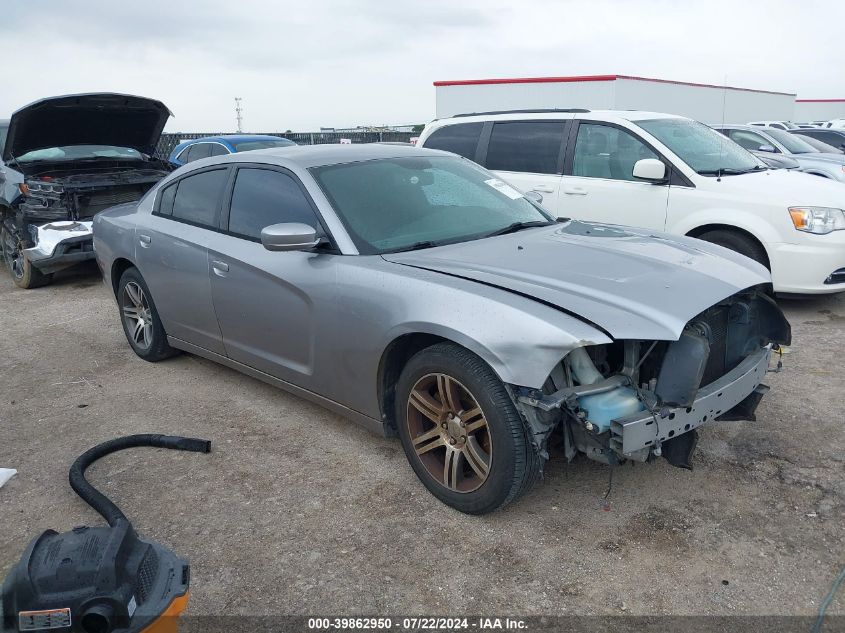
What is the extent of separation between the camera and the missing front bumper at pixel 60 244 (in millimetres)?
7715

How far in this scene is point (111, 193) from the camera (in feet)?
26.9

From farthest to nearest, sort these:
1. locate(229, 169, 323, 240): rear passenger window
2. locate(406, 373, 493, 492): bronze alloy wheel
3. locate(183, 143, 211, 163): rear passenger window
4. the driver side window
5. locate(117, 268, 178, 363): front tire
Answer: locate(183, 143, 211, 163): rear passenger window
the driver side window
locate(117, 268, 178, 363): front tire
locate(229, 169, 323, 240): rear passenger window
locate(406, 373, 493, 492): bronze alloy wheel

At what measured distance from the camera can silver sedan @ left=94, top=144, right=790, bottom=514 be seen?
2838mm

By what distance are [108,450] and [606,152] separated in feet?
16.3

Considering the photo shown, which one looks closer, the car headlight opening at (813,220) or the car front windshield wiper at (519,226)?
the car front windshield wiper at (519,226)

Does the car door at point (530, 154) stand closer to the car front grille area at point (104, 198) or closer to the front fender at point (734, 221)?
the front fender at point (734, 221)

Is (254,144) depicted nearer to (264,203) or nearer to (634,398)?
(264,203)

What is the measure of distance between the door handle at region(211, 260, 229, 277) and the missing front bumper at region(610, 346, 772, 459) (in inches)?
98.5

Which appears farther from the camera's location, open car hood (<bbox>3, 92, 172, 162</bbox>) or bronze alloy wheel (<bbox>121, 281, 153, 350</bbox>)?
open car hood (<bbox>3, 92, 172, 162</bbox>)

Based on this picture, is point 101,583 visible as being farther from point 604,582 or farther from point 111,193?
point 111,193

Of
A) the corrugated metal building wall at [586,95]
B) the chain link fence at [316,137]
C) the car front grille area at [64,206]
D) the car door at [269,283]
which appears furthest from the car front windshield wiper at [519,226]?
the corrugated metal building wall at [586,95]

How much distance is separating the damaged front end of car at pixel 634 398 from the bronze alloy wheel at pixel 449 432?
0.93ft

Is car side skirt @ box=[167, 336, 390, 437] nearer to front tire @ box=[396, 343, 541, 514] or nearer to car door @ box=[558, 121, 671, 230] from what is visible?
front tire @ box=[396, 343, 541, 514]

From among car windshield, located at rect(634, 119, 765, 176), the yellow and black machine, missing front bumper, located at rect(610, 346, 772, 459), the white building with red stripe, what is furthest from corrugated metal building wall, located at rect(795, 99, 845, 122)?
the yellow and black machine
